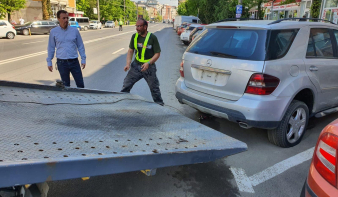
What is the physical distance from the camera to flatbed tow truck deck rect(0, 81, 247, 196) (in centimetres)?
171

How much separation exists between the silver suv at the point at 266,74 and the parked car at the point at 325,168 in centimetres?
150

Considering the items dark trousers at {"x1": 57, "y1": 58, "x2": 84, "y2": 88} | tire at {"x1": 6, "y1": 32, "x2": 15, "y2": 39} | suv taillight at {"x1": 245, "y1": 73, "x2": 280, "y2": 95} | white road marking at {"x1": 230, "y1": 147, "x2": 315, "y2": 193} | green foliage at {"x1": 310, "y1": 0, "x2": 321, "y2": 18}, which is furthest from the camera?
tire at {"x1": 6, "y1": 32, "x2": 15, "y2": 39}

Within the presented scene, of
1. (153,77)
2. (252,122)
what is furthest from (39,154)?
(153,77)

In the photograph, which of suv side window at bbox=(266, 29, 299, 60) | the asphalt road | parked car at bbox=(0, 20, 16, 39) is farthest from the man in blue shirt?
parked car at bbox=(0, 20, 16, 39)

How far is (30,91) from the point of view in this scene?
139 inches

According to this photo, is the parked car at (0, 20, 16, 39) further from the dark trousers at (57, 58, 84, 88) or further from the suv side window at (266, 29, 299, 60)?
the suv side window at (266, 29, 299, 60)

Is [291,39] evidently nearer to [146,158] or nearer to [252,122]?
[252,122]

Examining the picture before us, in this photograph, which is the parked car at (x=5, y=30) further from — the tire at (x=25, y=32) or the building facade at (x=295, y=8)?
the building facade at (x=295, y=8)

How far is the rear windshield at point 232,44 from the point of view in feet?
11.8

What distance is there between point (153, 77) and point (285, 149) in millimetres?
2476

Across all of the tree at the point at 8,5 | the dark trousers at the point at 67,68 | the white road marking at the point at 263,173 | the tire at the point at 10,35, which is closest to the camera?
the white road marking at the point at 263,173

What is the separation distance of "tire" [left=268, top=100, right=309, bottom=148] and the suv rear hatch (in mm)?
778

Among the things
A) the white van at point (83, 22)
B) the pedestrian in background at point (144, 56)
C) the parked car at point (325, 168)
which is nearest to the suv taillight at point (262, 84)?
the parked car at point (325, 168)

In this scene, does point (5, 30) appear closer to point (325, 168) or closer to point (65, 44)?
point (65, 44)
